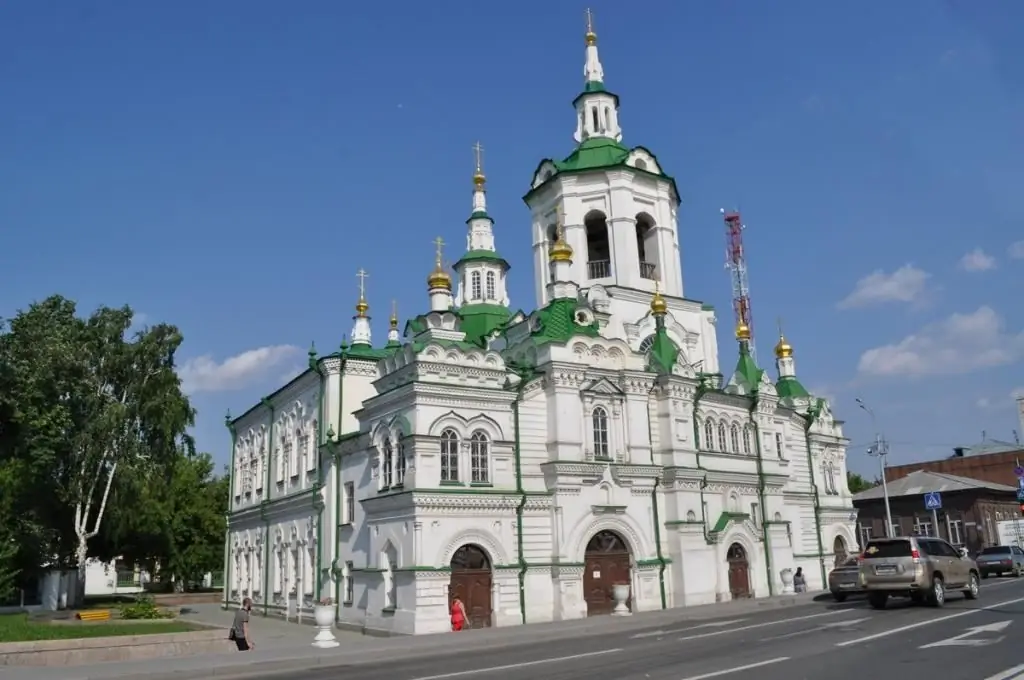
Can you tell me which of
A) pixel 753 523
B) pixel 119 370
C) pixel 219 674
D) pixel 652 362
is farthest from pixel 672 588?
pixel 119 370

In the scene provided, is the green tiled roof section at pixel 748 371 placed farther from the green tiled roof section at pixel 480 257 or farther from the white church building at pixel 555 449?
the green tiled roof section at pixel 480 257

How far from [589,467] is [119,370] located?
21252 millimetres

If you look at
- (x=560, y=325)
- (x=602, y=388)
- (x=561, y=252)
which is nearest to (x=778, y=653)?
(x=602, y=388)

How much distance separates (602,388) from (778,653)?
12823mm

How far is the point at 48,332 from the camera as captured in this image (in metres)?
34.9

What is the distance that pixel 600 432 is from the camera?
26234 mm

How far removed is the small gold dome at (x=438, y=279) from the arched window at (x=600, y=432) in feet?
32.8

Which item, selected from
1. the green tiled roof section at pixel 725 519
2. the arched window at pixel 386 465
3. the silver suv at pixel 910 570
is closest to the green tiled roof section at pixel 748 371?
the green tiled roof section at pixel 725 519

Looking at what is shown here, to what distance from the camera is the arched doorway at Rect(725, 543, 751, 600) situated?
29.0 m

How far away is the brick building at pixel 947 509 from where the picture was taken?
55656 millimetres

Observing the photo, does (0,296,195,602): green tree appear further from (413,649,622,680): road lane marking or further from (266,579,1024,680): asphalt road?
(413,649,622,680): road lane marking

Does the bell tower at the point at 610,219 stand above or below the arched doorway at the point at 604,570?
above

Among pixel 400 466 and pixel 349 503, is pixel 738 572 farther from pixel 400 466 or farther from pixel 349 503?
pixel 349 503

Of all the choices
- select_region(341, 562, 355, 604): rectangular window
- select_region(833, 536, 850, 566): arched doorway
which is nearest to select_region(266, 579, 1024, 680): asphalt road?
select_region(341, 562, 355, 604): rectangular window
